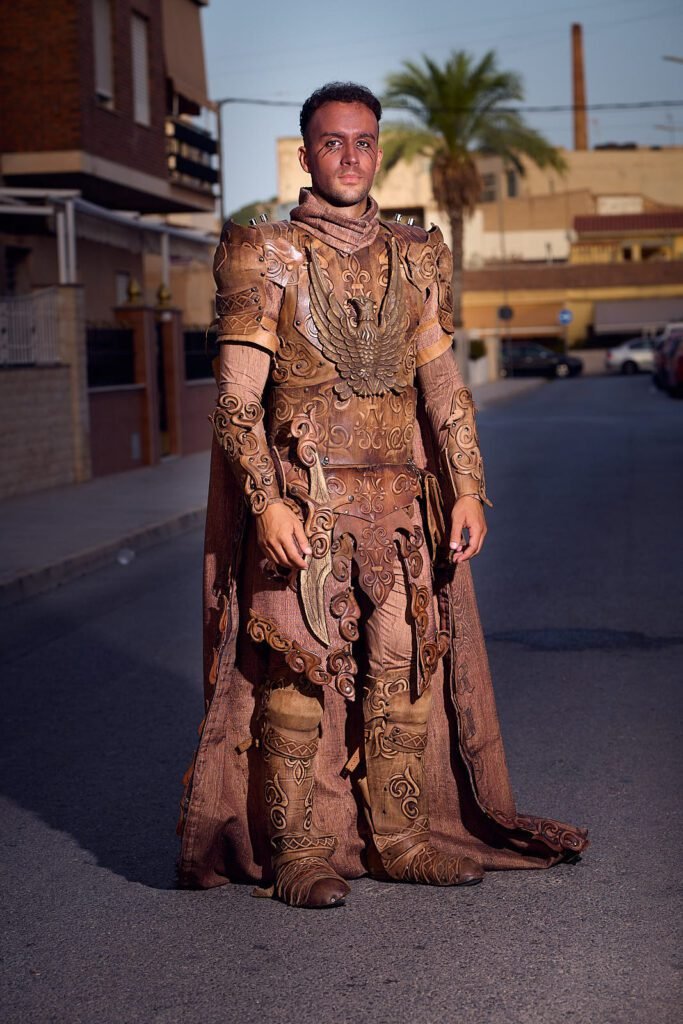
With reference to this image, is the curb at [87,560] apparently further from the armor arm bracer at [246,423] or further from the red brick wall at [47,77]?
the red brick wall at [47,77]

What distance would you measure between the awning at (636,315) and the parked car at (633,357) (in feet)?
36.2

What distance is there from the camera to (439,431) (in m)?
4.51

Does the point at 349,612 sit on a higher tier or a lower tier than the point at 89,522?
higher

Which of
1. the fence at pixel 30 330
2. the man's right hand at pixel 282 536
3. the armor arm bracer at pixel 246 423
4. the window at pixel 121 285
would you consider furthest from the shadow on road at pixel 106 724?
the window at pixel 121 285

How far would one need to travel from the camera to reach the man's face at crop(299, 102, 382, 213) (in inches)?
169

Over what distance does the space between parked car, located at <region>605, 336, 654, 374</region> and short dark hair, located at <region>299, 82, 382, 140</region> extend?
222 feet

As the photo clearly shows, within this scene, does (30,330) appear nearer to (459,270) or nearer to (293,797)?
(293,797)

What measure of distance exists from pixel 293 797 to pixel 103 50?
22533 millimetres

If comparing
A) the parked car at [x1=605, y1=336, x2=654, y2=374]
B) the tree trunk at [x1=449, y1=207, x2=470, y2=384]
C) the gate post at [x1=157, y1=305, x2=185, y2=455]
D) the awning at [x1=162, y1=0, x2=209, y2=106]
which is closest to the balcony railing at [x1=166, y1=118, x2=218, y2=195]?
the awning at [x1=162, y1=0, x2=209, y2=106]

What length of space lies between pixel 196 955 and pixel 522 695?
3488mm

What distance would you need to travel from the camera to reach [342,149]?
429 centimetres

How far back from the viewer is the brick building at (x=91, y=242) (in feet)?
61.7

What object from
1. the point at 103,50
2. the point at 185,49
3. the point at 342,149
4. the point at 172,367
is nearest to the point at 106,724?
the point at 342,149

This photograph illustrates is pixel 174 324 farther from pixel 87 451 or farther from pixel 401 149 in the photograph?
pixel 401 149
